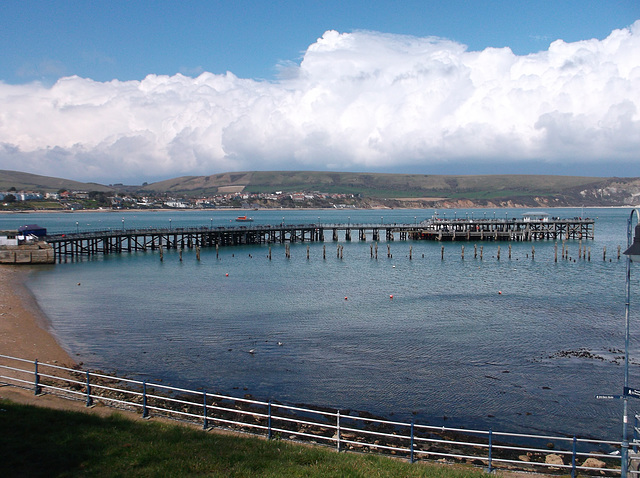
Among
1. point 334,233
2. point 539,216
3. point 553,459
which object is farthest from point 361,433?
point 539,216

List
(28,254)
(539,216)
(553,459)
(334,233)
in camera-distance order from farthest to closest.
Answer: (539,216) → (334,233) → (28,254) → (553,459)

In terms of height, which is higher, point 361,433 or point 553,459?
point 361,433

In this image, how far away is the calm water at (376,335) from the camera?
2194cm

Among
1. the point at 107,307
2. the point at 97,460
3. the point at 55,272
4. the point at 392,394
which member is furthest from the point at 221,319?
the point at 55,272

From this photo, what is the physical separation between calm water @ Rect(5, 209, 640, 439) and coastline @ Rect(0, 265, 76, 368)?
1103 millimetres

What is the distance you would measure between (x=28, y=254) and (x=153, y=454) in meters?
60.4

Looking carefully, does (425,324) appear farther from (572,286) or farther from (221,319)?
(572,286)

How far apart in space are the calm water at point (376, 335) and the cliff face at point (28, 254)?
361cm

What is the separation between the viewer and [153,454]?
40.2 ft

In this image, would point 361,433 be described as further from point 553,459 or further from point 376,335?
point 376,335

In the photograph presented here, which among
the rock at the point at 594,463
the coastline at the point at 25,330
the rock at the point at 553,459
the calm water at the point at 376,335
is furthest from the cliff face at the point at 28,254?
the rock at the point at 594,463

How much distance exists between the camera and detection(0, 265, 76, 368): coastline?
2647cm

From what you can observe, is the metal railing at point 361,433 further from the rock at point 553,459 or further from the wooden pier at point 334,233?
the wooden pier at point 334,233

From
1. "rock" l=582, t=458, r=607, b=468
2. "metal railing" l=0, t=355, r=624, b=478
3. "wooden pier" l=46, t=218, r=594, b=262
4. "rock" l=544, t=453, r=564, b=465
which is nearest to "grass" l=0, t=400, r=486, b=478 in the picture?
"metal railing" l=0, t=355, r=624, b=478
